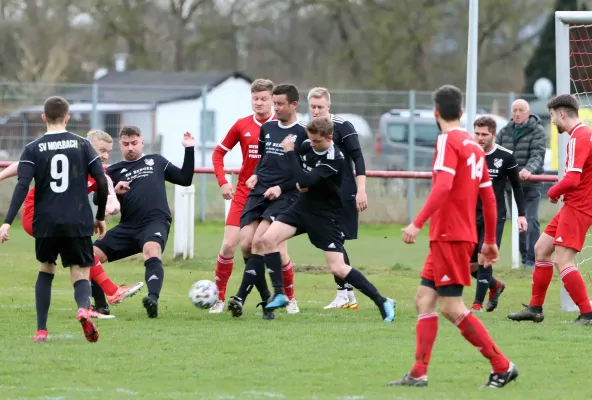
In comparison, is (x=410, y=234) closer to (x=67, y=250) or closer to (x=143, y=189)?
(x=67, y=250)

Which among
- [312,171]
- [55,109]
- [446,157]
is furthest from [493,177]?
[55,109]

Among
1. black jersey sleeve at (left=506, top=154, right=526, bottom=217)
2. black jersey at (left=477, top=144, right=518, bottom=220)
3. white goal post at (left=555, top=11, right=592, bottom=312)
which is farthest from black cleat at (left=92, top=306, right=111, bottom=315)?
white goal post at (left=555, top=11, right=592, bottom=312)

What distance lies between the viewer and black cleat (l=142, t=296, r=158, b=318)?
9.70 metres

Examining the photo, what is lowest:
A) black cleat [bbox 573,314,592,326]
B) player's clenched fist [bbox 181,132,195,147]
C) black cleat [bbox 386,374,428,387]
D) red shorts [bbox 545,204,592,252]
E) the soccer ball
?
black cleat [bbox 386,374,428,387]

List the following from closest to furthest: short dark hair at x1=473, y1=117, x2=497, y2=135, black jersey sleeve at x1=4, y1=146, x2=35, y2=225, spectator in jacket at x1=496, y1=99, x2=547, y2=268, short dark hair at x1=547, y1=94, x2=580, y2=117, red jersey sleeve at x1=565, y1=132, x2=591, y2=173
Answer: black jersey sleeve at x1=4, y1=146, x2=35, y2=225
red jersey sleeve at x1=565, y1=132, x2=591, y2=173
short dark hair at x1=547, y1=94, x2=580, y2=117
short dark hair at x1=473, y1=117, x2=497, y2=135
spectator in jacket at x1=496, y1=99, x2=547, y2=268

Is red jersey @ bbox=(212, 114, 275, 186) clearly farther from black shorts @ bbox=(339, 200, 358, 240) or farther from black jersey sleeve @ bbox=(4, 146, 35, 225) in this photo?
black jersey sleeve @ bbox=(4, 146, 35, 225)

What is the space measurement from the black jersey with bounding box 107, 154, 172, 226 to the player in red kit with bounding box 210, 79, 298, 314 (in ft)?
2.04

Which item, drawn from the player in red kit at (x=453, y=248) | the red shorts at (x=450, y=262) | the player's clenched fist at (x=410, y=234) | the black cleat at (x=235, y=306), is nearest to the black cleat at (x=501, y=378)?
the player in red kit at (x=453, y=248)

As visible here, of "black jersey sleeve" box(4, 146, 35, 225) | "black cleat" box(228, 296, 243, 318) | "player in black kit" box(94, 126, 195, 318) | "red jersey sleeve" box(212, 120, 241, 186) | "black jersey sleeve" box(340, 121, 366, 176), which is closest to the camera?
"black jersey sleeve" box(4, 146, 35, 225)

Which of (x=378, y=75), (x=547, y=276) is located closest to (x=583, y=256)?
(x=547, y=276)

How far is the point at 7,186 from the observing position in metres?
22.0

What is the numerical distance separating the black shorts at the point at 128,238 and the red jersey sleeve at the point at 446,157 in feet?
13.2

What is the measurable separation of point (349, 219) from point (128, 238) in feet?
7.16

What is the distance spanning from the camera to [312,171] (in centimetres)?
944
